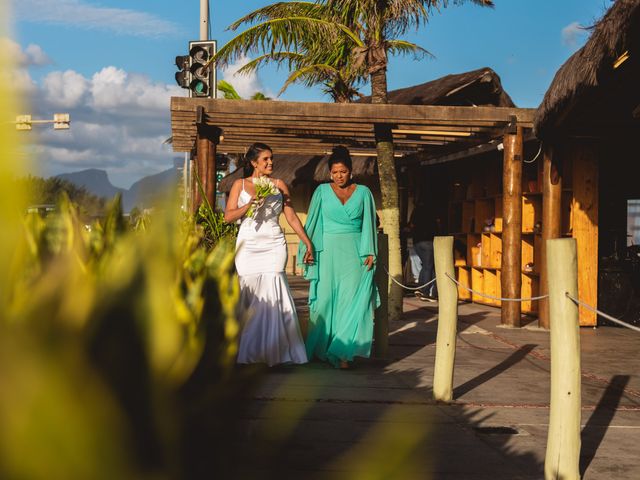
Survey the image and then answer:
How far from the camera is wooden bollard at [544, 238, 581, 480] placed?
420cm

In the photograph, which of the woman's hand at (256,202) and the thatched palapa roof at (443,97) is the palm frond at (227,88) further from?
the woman's hand at (256,202)

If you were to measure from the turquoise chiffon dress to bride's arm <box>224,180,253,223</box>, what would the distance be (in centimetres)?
90

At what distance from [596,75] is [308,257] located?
340 cm

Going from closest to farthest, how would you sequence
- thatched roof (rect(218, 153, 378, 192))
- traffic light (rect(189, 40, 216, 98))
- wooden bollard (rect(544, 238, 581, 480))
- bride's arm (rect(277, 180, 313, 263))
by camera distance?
1. wooden bollard (rect(544, 238, 581, 480))
2. bride's arm (rect(277, 180, 313, 263))
3. traffic light (rect(189, 40, 216, 98))
4. thatched roof (rect(218, 153, 378, 192))

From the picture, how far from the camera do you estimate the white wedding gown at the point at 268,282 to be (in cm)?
753

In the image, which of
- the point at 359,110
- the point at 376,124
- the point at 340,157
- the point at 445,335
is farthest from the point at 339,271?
the point at 376,124

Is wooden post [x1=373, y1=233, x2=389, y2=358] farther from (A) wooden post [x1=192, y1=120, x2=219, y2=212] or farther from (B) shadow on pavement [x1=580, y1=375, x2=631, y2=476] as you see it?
(A) wooden post [x1=192, y1=120, x2=219, y2=212]

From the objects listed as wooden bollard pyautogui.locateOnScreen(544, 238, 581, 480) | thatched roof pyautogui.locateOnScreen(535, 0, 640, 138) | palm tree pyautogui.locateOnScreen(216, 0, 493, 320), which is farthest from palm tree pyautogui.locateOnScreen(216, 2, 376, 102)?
wooden bollard pyautogui.locateOnScreen(544, 238, 581, 480)

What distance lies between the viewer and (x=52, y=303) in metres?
0.64

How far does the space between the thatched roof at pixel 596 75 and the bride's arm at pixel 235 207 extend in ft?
12.2

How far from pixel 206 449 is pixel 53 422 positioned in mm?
268

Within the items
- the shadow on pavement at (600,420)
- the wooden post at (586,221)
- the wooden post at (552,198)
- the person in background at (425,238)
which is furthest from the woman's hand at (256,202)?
the person in background at (425,238)

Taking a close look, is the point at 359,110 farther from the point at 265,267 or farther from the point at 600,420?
the point at 600,420

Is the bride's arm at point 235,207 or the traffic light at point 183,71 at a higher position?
the traffic light at point 183,71
